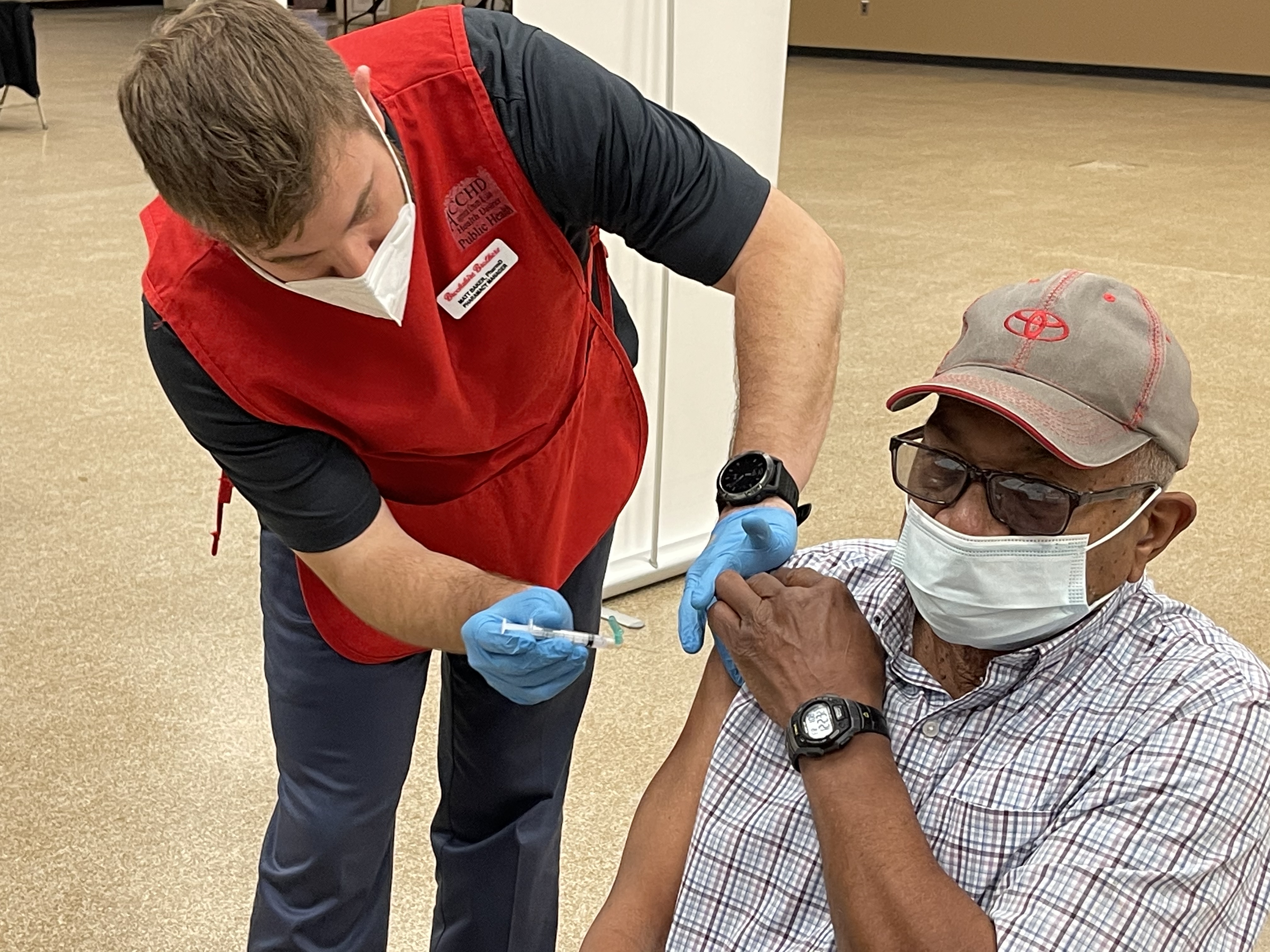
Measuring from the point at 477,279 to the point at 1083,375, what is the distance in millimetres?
583

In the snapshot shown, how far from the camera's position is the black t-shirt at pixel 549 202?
1.32m

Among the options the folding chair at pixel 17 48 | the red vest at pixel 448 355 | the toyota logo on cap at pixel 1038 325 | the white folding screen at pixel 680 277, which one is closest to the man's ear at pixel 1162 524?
the toyota logo on cap at pixel 1038 325

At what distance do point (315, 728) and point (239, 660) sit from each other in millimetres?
1220

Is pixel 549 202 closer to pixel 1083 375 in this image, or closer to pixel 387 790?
pixel 1083 375

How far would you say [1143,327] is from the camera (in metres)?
1.14

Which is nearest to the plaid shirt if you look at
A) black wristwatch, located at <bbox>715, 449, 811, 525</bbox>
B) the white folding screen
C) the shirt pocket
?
the shirt pocket

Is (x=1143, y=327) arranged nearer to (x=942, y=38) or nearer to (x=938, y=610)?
(x=938, y=610)

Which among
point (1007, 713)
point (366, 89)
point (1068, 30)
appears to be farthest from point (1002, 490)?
point (1068, 30)

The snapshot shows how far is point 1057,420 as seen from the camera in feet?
3.68

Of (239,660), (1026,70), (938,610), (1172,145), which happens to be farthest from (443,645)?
(1026,70)

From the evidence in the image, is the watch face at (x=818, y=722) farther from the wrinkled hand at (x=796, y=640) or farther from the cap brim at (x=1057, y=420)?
the cap brim at (x=1057, y=420)

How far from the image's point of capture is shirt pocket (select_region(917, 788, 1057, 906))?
1.11 metres

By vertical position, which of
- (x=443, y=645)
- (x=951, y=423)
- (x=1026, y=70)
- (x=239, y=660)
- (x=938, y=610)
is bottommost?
(x=1026, y=70)

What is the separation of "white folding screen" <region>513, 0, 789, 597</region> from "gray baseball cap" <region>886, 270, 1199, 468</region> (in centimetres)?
134
